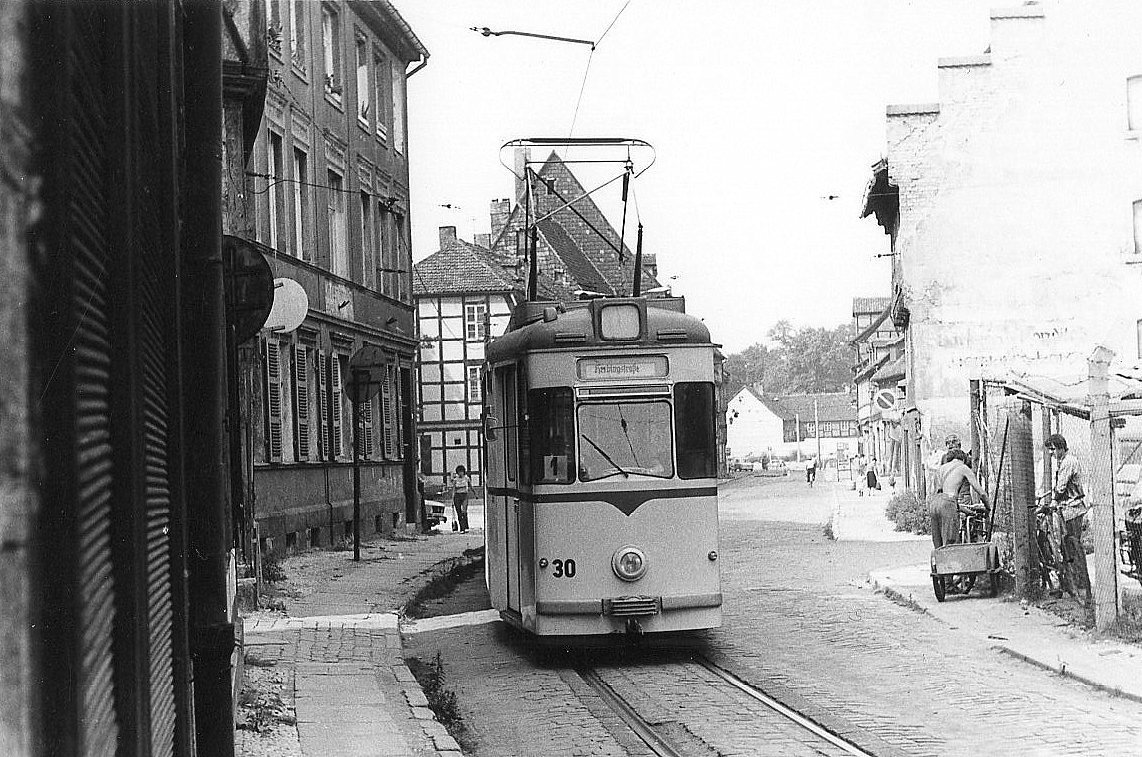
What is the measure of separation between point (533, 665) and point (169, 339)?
319 inches

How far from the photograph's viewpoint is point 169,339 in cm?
557

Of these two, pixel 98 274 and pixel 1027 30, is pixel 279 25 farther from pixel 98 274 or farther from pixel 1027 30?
pixel 98 274

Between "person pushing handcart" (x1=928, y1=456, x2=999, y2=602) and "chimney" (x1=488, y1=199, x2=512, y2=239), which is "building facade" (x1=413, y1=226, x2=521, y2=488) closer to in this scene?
"chimney" (x1=488, y1=199, x2=512, y2=239)

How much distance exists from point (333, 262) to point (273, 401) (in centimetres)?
482

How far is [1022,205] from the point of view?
95.1 ft

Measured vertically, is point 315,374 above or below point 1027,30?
below

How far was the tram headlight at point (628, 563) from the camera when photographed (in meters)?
12.5

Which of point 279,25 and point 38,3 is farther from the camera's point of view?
point 279,25

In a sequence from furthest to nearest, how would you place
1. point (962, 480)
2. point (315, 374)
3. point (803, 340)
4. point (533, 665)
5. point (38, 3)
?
point (803, 340) < point (315, 374) < point (962, 480) < point (533, 665) < point (38, 3)

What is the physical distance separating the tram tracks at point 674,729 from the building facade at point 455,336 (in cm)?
3778

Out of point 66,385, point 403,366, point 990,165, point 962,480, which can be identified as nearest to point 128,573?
point 66,385

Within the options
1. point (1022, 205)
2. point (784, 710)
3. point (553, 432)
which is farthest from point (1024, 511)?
point (1022, 205)

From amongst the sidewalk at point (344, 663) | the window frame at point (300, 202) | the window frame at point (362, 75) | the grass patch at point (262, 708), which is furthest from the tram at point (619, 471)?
the window frame at point (362, 75)

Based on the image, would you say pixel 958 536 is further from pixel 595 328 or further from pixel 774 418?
pixel 774 418
